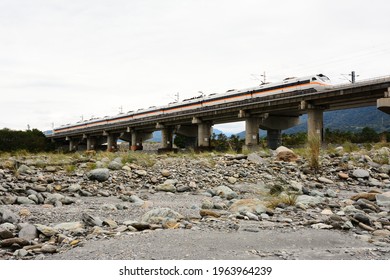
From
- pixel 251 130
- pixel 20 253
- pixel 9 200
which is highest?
pixel 251 130

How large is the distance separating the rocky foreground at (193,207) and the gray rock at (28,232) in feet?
0.04

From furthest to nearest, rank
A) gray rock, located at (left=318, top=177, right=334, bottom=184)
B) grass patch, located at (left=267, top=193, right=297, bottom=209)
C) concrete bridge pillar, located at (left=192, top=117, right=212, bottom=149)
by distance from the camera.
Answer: concrete bridge pillar, located at (left=192, top=117, right=212, bottom=149), gray rock, located at (left=318, top=177, right=334, bottom=184), grass patch, located at (left=267, top=193, right=297, bottom=209)

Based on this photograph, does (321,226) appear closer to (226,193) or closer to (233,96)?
(226,193)

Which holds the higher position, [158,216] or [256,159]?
[256,159]

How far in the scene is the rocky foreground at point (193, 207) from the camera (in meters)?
3.98

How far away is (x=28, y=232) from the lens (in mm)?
4508

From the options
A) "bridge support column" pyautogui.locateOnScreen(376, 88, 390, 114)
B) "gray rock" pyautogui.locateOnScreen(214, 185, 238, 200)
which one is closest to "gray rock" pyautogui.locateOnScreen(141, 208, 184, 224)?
"gray rock" pyautogui.locateOnScreen(214, 185, 238, 200)

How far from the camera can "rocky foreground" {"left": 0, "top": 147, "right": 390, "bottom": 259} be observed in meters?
3.98

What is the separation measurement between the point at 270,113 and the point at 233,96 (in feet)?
14.5

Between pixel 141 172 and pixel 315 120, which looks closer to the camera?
pixel 141 172

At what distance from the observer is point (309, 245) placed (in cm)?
403

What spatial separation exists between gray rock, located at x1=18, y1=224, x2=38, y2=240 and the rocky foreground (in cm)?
1

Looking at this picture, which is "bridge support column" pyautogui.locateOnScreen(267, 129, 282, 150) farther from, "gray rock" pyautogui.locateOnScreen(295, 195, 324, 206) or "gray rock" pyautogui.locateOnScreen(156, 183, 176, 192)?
"gray rock" pyautogui.locateOnScreen(295, 195, 324, 206)

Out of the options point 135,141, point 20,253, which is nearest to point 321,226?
point 20,253
